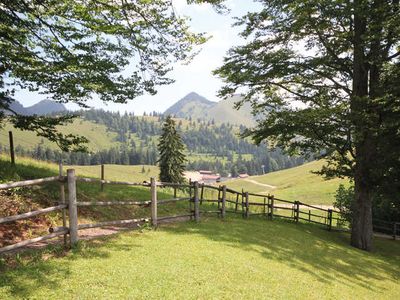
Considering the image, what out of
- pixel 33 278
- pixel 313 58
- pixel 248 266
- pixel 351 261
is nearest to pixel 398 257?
pixel 351 261

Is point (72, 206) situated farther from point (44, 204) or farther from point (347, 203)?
point (347, 203)

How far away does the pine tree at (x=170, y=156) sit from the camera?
53812mm

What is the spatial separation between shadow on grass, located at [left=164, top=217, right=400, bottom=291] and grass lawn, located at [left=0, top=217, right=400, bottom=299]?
0.06 meters

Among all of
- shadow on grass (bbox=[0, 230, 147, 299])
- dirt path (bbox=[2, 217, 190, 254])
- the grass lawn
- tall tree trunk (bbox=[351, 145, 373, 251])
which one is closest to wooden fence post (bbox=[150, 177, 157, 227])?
the grass lawn

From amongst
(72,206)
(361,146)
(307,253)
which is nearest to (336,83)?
(361,146)

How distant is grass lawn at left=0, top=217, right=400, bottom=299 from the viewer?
674cm

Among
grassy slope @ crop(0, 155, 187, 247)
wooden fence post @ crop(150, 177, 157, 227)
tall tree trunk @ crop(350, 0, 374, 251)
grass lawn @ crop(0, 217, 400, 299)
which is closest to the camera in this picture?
grass lawn @ crop(0, 217, 400, 299)

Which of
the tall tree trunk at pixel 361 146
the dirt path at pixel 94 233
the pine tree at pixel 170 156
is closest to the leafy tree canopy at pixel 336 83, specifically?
the tall tree trunk at pixel 361 146

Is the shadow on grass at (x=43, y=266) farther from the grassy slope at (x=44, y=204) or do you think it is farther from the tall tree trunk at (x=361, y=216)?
the tall tree trunk at (x=361, y=216)

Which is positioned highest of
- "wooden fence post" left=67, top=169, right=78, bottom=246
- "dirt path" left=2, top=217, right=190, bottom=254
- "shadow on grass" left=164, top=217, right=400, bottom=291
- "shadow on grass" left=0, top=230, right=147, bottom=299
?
"wooden fence post" left=67, top=169, right=78, bottom=246

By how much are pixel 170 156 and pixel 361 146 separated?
38411 millimetres

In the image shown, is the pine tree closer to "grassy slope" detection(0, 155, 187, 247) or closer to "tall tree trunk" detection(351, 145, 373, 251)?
"grassy slope" detection(0, 155, 187, 247)

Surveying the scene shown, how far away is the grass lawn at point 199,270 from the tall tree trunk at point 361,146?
328cm

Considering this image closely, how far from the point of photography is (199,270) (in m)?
8.77
